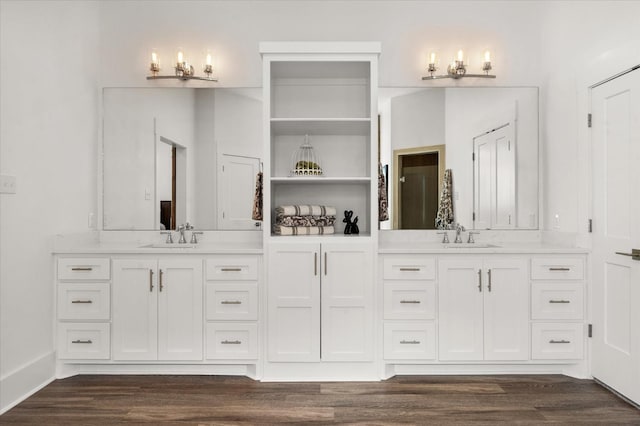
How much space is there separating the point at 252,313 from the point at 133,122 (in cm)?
178

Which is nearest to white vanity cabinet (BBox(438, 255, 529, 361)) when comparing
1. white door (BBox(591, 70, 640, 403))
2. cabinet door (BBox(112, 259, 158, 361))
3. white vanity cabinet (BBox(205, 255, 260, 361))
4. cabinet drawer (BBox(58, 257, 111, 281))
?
white door (BBox(591, 70, 640, 403))

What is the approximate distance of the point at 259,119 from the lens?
3451 mm

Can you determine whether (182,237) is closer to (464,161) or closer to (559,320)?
(464,161)

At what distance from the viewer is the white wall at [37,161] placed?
253 centimetres

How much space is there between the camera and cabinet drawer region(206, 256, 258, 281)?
2.92 meters

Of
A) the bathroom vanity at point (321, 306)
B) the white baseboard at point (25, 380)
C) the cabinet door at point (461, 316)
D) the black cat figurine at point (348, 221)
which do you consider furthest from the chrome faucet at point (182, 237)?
the cabinet door at point (461, 316)

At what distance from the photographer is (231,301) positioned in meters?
2.92

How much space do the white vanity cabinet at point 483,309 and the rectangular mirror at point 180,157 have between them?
4.95 ft

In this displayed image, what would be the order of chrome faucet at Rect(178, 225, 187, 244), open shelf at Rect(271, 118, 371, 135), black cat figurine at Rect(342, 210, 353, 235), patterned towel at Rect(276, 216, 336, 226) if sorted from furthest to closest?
chrome faucet at Rect(178, 225, 187, 244)
black cat figurine at Rect(342, 210, 353, 235)
patterned towel at Rect(276, 216, 336, 226)
open shelf at Rect(271, 118, 371, 135)

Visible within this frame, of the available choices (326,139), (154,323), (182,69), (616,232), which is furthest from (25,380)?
(616,232)

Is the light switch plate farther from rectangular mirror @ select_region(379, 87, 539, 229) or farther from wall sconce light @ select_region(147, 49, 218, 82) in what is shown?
rectangular mirror @ select_region(379, 87, 539, 229)

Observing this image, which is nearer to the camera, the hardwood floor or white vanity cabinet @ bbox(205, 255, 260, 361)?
the hardwood floor

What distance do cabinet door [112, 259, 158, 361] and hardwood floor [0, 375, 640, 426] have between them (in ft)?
0.60

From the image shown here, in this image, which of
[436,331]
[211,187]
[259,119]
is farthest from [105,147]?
[436,331]
